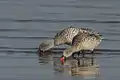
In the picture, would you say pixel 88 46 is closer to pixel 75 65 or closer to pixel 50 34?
pixel 75 65

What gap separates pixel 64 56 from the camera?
1825cm

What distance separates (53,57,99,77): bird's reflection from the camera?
1667 centimetres

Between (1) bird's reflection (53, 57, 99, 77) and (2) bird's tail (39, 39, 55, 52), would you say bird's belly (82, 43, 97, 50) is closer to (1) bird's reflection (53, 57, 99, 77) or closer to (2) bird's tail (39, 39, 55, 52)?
(1) bird's reflection (53, 57, 99, 77)

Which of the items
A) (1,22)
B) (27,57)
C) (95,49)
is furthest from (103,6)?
(27,57)

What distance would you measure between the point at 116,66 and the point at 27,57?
2436 millimetres

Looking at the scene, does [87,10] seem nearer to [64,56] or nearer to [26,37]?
[26,37]

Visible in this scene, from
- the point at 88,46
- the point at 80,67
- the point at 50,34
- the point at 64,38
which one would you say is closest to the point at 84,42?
the point at 88,46

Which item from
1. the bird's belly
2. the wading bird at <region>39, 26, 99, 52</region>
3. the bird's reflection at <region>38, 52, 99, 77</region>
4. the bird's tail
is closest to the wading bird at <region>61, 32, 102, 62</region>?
the bird's belly

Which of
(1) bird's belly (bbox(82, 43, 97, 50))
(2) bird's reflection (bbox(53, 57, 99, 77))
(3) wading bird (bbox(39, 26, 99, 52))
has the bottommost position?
(2) bird's reflection (bbox(53, 57, 99, 77))

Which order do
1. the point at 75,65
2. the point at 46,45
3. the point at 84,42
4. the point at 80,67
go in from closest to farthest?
the point at 80,67
the point at 75,65
the point at 84,42
the point at 46,45

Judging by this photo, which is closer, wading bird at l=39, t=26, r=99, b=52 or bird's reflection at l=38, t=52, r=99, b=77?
bird's reflection at l=38, t=52, r=99, b=77

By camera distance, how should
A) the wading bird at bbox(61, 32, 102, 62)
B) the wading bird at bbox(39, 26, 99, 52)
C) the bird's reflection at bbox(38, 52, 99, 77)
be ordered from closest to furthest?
the bird's reflection at bbox(38, 52, 99, 77), the wading bird at bbox(61, 32, 102, 62), the wading bird at bbox(39, 26, 99, 52)

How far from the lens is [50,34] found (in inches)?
835

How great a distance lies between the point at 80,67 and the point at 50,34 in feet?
12.6
